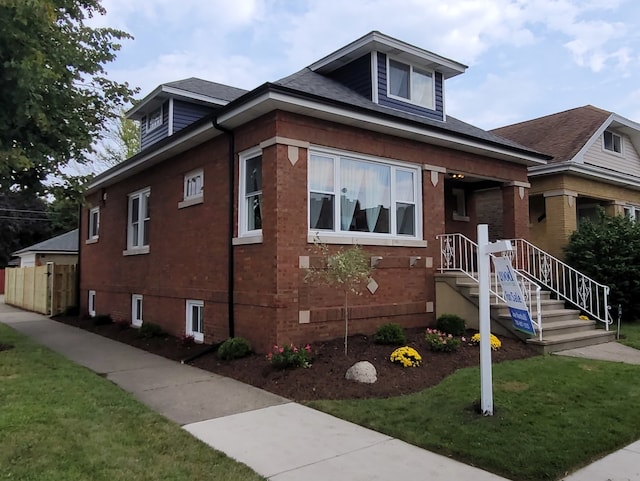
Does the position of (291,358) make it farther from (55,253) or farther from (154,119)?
(55,253)

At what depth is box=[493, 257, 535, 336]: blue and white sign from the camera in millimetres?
5258

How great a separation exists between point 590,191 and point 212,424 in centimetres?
1535

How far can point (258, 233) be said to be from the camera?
31.1 ft

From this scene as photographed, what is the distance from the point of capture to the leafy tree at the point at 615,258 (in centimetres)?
1298

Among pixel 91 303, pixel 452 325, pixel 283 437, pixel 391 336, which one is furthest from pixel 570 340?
pixel 91 303

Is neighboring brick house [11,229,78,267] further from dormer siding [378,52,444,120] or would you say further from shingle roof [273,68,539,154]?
dormer siding [378,52,444,120]

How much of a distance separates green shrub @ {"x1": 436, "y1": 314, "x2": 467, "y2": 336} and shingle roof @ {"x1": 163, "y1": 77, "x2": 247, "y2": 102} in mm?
9659

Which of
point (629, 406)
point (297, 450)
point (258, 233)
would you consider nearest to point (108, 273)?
point (258, 233)

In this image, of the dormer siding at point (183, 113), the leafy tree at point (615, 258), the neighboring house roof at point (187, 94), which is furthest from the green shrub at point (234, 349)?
A: the leafy tree at point (615, 258)

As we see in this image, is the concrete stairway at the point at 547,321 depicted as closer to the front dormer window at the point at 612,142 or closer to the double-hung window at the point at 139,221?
the double-hung window at the point at 139,221

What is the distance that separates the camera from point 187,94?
15.1 metres

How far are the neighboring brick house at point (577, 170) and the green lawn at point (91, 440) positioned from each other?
1358 cm

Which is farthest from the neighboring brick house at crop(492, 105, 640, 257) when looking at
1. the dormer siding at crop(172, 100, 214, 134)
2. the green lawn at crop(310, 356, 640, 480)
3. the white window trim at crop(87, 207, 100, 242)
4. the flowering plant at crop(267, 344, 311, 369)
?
the white window trim at crop(87, 207, 100, 242)

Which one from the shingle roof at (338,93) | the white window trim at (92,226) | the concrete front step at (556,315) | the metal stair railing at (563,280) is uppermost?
the shingle roof at (338,93)
